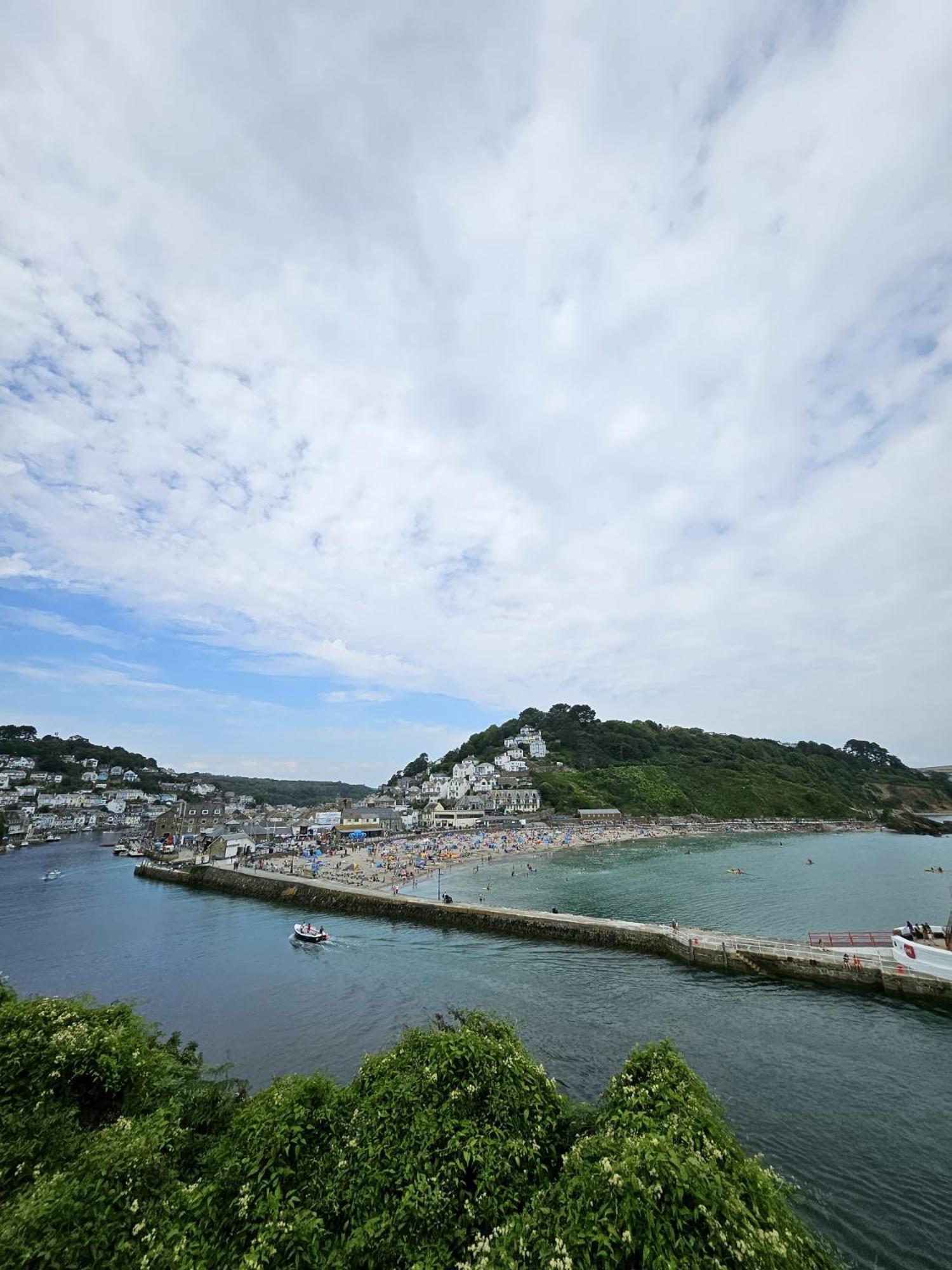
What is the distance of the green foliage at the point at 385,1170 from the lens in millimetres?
5227

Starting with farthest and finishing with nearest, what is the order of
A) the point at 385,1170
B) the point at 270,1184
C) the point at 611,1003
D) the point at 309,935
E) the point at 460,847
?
the point at 460,847, the point at 309,935, the point at 611,1003, the point at 385,1170, the point at 270,1184

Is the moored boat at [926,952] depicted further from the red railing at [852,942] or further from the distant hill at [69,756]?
the distant hill at [69,756]

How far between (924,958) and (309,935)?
31.2 metres

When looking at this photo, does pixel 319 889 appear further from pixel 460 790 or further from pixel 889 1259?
pixel 460 790

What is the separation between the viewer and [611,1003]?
22078mm

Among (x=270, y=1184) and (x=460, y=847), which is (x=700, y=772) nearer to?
(x=460, y=847)

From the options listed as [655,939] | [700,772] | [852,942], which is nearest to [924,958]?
[852,942]

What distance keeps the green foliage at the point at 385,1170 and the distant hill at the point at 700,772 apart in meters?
98.2

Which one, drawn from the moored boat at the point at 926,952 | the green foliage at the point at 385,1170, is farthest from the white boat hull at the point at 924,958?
the green foliage at the point at 385,1170

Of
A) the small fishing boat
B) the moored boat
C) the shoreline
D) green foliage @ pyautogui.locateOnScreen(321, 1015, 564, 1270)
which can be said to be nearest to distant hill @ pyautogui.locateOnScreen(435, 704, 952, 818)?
the shoreline

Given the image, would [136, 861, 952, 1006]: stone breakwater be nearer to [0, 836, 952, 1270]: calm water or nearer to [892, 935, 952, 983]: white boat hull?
[892, 935, 952, 983]: white boat hull

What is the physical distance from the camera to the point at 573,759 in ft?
427

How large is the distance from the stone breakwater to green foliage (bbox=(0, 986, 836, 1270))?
21069 mm

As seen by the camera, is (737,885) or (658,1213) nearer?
(658,1213)
